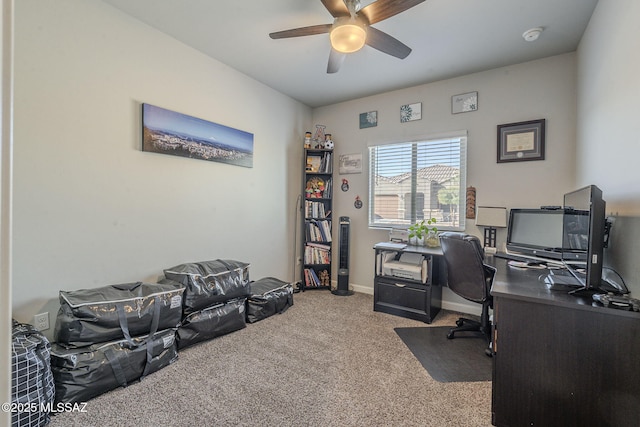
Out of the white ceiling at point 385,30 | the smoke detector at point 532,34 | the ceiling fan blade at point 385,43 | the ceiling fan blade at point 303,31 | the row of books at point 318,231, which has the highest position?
the white ceiling at point 385,30

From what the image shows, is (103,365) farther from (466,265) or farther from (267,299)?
(466,265)

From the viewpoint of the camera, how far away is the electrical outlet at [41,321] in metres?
1.88

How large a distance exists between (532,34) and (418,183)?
1.74 metres

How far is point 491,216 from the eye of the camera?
9.95 feet

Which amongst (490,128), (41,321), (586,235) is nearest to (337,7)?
(586,235)

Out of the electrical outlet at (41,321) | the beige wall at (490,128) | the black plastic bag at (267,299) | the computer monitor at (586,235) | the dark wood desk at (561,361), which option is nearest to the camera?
the dark wood desk at (561,361)

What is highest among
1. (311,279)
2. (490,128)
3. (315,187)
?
(490,128)

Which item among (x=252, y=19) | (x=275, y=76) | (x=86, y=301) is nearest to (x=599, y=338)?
(x=86, y=301)

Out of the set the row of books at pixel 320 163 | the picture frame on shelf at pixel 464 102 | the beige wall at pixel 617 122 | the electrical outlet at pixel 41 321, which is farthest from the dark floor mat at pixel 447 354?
the electrical outlet at pixel 41 321

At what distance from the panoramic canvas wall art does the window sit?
1744 mm

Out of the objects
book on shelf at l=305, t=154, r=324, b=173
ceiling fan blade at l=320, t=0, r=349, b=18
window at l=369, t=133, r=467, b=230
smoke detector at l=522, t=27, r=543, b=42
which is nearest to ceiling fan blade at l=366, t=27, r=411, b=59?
ceiling fan blade at l=320, t=0, r=349, b=18

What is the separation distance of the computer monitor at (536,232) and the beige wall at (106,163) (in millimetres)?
2879

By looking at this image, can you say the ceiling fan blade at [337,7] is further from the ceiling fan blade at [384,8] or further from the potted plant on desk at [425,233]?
the potted plant on desk at [425,233]

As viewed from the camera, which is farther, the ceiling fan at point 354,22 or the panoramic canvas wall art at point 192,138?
the panoramic canvas wall art at point 192,138
